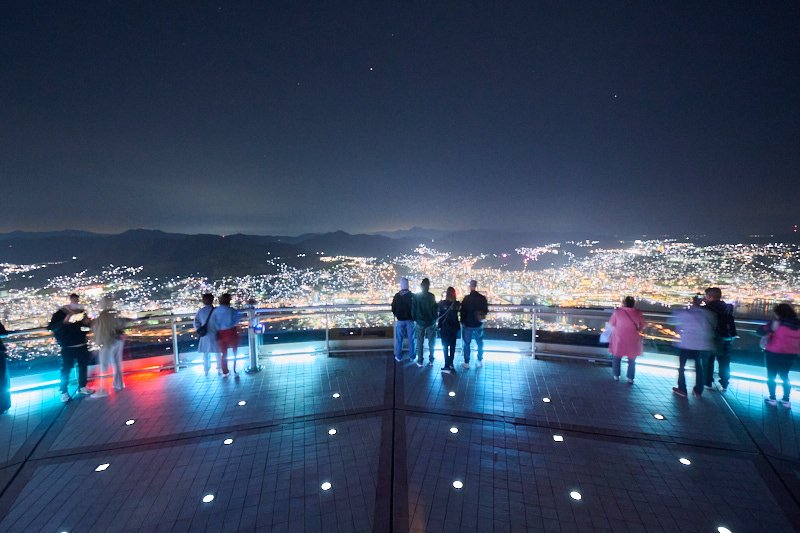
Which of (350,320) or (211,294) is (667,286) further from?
(211,294)

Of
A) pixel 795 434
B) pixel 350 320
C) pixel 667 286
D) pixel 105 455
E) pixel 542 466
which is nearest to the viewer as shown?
pixel 542 466

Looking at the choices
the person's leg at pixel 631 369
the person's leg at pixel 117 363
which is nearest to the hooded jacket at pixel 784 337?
the person's leg at pixel 631 369

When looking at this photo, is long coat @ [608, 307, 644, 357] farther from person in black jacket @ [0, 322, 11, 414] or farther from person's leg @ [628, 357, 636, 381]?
person in black jacket @ [0, 322, 11, 414]

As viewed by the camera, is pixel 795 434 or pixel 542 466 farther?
pixel 795 434

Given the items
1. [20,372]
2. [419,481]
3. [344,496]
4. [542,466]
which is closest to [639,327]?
[542,466]

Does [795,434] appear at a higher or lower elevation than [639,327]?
lower

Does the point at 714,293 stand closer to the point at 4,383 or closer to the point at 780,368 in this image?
the point at 780,368

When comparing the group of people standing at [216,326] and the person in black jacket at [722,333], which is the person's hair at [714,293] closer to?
the person in black jacket at [722,333]
